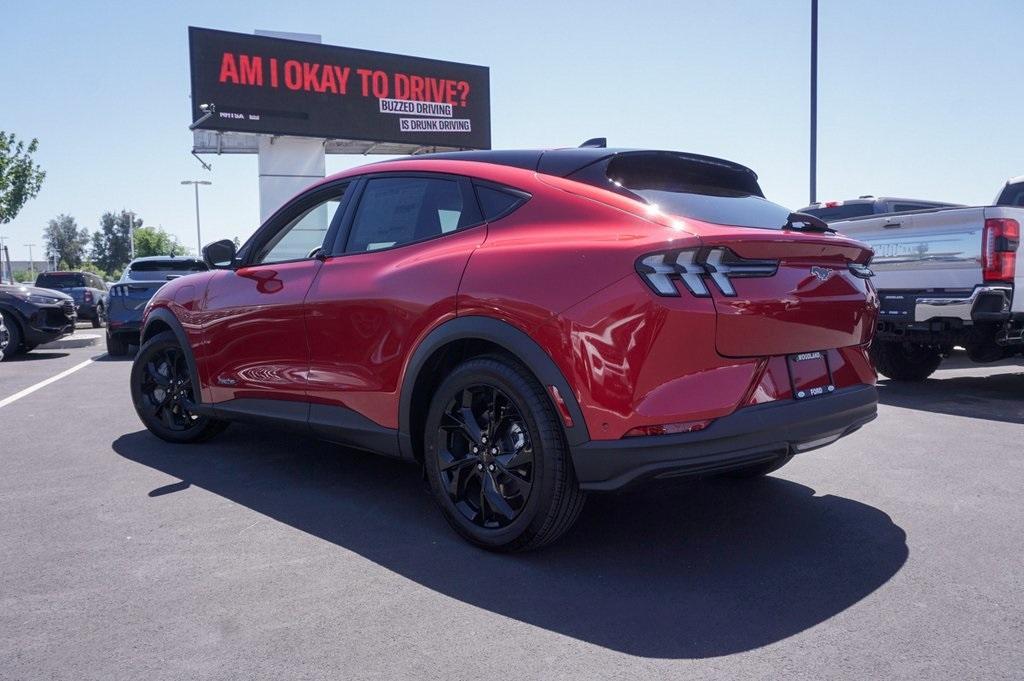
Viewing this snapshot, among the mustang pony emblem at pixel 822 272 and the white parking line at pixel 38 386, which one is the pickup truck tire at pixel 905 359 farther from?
the white parking line at pixel 38 386

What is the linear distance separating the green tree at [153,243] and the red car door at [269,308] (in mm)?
90413

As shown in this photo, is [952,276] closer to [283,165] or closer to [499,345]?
[499,345]

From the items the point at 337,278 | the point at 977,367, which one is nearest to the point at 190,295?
the point at 337,278

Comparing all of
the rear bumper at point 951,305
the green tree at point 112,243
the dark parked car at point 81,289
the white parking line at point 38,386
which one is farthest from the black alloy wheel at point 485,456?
the green tree at point 112,243

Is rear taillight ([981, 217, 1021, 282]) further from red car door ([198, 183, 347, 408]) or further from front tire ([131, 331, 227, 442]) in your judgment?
front tire ([131, 331, 227, 442])

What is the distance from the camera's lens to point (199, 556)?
3482 millimetres

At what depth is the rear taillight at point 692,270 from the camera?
9.84 feet

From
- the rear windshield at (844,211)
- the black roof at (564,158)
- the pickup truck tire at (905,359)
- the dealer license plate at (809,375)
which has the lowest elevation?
the pickup truck tire at (905,359)

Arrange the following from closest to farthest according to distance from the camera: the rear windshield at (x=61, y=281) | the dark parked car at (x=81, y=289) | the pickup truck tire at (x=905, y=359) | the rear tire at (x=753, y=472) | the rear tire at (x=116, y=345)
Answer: the rear tire at (x=753, y=472) < the pickup truck tire at (x=905, y=359) < the rear tire at (x=116, y=345) < the dark parked car at (x=81, y=289) < the rear windshield at (x=61, y=281)

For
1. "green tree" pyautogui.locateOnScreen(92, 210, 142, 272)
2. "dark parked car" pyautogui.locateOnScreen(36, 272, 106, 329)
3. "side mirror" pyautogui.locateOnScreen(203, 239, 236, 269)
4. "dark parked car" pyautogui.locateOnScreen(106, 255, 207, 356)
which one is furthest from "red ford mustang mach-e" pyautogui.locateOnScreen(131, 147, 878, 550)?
"green tree" pyautogui.locateOnScreen(92, 210, 142, 272)

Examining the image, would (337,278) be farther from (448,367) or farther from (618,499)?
(618,499)

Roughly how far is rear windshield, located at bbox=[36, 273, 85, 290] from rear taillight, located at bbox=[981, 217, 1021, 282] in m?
23.9

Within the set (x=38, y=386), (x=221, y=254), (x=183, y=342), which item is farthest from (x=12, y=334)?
(x=221, y=254)

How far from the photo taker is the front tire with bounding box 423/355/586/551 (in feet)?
10.5
